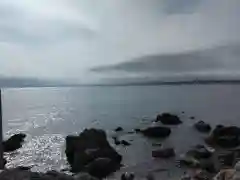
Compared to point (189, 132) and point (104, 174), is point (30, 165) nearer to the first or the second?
point (104, 174)

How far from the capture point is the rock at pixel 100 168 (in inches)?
783

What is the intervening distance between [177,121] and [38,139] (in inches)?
646

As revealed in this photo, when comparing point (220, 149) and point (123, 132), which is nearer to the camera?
point (220, 149)

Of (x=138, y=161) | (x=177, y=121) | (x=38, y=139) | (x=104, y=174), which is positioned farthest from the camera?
(x=177, y=121)

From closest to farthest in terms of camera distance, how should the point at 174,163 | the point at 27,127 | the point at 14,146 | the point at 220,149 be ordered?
the point at 174,163 < the point at 220,149 < the point at 14,146 < the point at 27,127

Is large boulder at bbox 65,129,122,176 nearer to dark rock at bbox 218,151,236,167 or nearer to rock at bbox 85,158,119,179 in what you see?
rock at bbox 85,158,119,179

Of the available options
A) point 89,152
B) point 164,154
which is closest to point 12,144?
point 164,154

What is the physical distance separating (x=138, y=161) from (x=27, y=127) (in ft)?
99.0

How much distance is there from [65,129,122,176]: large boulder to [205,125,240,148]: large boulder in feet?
31.9

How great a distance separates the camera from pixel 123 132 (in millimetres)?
43000

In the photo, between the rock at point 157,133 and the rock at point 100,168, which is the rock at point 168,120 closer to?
the rock at point 157,133

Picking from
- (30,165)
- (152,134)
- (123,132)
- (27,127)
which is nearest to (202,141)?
(152,134)

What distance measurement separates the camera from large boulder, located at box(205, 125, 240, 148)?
98.7 ft

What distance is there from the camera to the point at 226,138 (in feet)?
101
